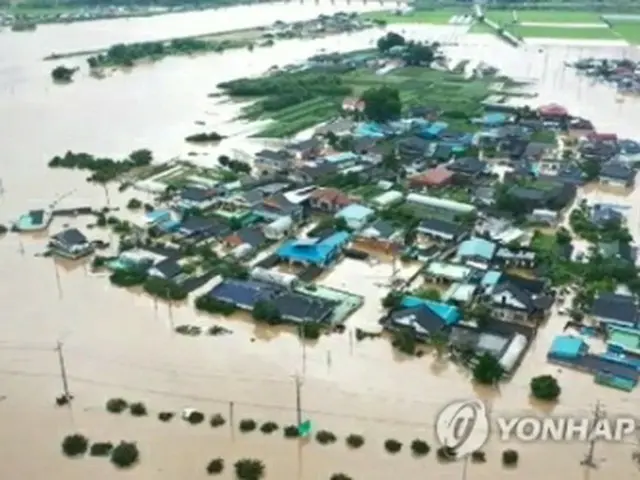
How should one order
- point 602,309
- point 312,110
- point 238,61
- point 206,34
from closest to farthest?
1. point 602,309
2. point 312,110
3. point 238,61
4. point 206,34

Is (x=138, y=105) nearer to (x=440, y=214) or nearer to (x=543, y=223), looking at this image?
(x=440, y=214)

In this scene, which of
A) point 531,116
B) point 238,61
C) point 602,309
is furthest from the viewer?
point 238,61

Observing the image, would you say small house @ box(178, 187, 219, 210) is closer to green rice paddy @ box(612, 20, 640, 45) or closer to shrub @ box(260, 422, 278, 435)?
shrub @ box(260, 422, 278, 435)

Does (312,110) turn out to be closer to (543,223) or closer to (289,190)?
(289,190)

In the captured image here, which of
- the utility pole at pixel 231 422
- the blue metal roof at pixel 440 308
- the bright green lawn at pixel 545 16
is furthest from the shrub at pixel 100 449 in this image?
the bright green lawn at pixel 545 16

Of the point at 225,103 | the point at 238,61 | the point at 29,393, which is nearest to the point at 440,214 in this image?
the point at 29,393

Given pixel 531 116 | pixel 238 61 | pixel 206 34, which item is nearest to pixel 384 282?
pixel 531 116

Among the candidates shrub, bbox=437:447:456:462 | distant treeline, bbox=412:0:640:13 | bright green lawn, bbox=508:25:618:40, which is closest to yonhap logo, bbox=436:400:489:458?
shrub, bbox=437:447:456:462

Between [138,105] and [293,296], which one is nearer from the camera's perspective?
[293,296]
